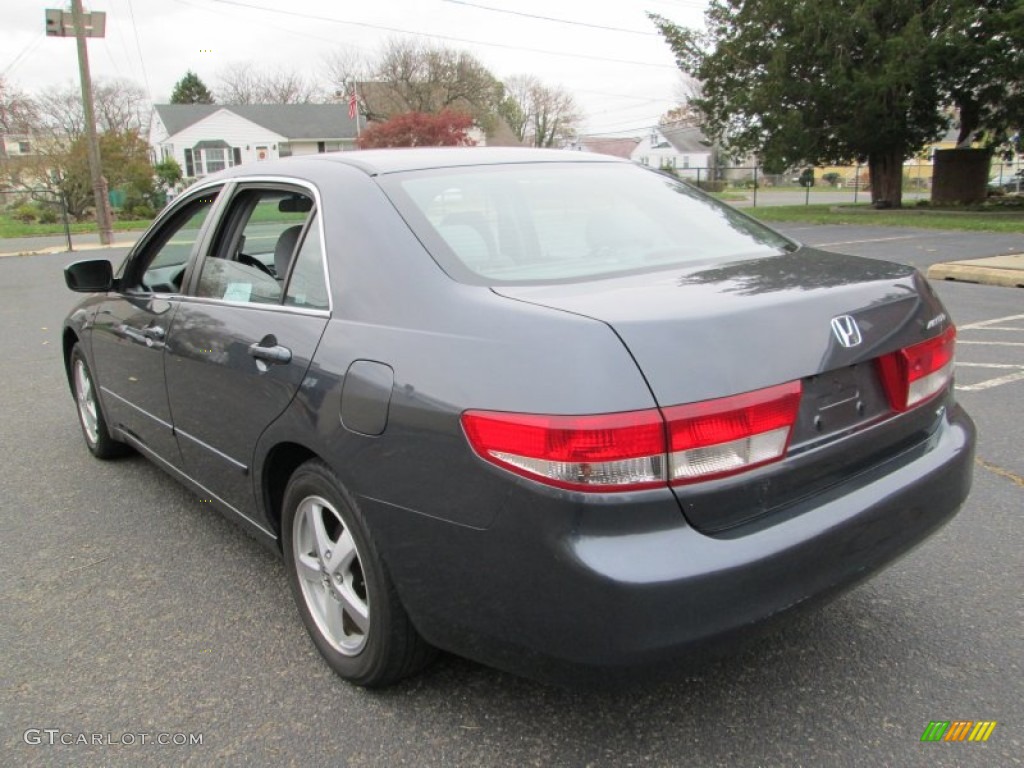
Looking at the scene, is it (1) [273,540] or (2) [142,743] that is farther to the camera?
(1) [273,540]

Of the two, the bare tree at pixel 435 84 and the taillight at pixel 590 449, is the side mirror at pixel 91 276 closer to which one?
the taillight at pixel 590 449

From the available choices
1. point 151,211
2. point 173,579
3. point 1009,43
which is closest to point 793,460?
point 173,579

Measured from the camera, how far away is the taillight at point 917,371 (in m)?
2.29

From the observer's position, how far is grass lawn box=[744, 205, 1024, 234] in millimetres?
19031

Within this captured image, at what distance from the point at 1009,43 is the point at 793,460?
23355 millimetres

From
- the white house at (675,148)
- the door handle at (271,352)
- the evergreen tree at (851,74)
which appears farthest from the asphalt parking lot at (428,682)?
the white house at (675,148)

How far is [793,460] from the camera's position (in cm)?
203

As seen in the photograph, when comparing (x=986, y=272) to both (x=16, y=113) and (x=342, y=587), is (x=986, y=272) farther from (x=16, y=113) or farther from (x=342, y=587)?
(x=16, y=113)

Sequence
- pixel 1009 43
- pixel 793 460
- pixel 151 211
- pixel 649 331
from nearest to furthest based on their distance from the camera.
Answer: pixel 649 331, pixel 793 460, pixel 1009 43, pixel 151 211

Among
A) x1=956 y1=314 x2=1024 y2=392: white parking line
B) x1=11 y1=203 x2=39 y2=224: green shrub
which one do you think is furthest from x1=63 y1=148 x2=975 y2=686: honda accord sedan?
x1=11 y1=203 x2=39 y2=224: green shrub

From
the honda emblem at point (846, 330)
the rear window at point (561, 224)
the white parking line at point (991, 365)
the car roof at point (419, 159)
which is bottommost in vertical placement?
the white parking line at point (991, 365)

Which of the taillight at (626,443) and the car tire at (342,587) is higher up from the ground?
the taillight at (626,443)

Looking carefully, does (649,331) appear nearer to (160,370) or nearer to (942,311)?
(942,311)

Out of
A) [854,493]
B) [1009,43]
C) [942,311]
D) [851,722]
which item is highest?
[1009,43]
